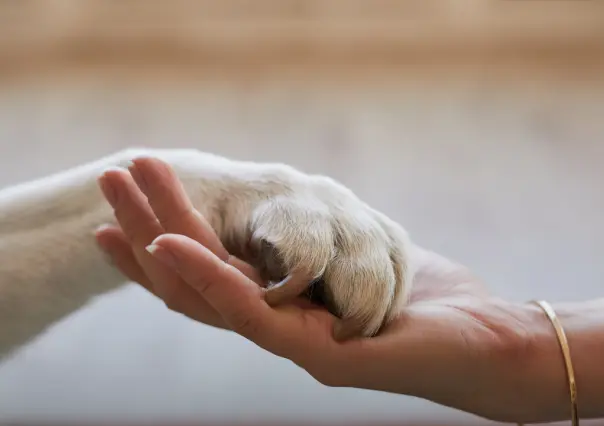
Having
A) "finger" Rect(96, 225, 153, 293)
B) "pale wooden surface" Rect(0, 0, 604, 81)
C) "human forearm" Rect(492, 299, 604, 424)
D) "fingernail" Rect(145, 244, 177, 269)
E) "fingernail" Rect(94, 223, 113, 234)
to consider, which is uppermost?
"pale wooden surface" Rect(0, 0, 604, 81)

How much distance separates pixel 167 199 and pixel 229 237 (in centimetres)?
8

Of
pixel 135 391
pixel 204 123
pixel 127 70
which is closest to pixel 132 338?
pixel 135 391

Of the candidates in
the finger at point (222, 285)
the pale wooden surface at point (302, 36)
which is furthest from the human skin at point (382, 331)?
the pale wooden surface at point (302, 36)

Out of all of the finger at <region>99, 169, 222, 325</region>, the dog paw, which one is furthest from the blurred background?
the dog paw

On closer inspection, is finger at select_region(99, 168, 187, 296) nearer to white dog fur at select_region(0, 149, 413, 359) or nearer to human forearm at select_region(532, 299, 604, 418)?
white dog fur at select_region(0, 149, 413, 359)

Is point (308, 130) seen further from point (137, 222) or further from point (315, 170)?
point (137, 222)

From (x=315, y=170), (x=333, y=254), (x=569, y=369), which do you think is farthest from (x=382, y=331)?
(x=315, y=170)

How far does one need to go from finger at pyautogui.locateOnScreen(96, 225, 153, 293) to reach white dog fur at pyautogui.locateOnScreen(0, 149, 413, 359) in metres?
0.01

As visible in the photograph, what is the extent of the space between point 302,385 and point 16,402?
1.14ft

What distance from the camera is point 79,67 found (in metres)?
1.77

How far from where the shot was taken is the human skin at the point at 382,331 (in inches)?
19.9

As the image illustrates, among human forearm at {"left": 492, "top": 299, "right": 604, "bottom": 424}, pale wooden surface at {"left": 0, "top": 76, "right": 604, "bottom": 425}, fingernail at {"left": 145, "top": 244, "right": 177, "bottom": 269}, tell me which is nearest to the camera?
fingernail at {"left": 145, "top": 244, "right": 177, "bottom": 269}

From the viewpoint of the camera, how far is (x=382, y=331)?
1.77ft

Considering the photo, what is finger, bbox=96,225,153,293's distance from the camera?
607 mm
